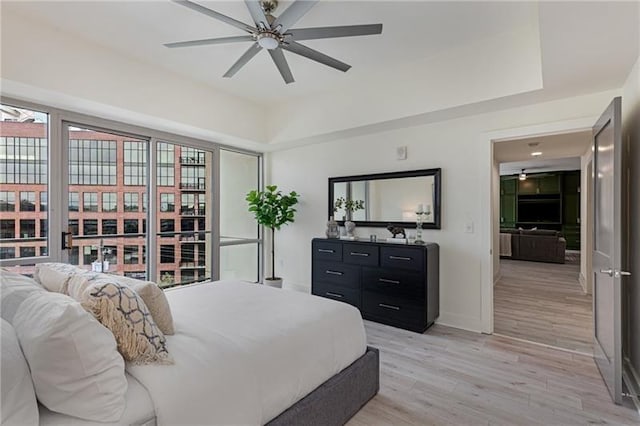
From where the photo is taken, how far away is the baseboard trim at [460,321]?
140 inches

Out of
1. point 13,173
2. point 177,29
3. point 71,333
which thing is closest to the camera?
point 71,333

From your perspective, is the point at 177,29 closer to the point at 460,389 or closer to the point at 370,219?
the point at 370,219

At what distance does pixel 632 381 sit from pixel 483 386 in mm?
1051

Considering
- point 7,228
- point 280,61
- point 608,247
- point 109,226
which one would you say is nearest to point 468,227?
point 608,247

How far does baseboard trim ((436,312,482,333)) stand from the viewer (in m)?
3.56

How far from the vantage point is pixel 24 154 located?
10.1ft

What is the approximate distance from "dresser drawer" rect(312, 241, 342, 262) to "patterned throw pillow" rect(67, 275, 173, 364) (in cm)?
283

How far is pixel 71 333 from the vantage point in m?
1.08

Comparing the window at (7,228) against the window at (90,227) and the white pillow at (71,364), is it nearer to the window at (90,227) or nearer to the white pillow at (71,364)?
the window at (90,227)

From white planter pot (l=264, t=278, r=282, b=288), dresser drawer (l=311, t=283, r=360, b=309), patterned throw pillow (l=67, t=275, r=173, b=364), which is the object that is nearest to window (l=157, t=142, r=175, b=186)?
white planter pot (l=264, t=278, r=282, b=288)

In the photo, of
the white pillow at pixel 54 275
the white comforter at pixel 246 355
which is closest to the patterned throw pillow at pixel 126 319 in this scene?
the white comforter at pixel 246 355

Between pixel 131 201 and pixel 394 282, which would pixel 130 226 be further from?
pixel 394 282

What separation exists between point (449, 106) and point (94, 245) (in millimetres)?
4133

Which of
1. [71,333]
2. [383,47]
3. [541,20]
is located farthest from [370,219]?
[71,333]
